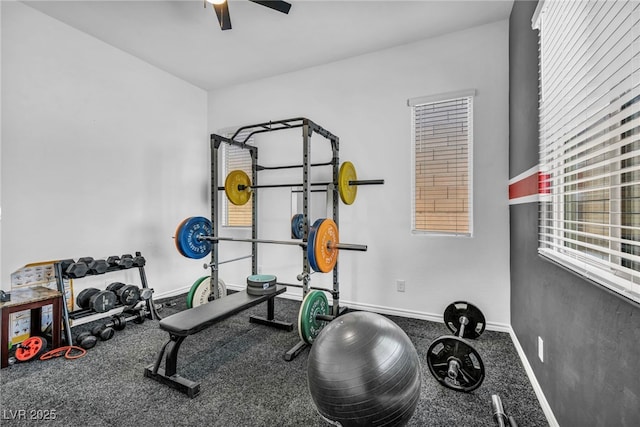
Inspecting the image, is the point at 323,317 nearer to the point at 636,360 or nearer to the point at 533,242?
the point at 533,242

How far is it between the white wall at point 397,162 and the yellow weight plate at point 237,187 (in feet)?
1.53

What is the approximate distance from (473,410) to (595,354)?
32.4 inches

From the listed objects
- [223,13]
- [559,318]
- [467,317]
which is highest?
[223,13]

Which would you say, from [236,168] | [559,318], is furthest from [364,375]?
[236,168]

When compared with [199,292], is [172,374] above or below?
below

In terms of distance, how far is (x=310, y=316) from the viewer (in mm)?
2334

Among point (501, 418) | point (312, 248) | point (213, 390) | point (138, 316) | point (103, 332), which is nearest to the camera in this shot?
point (501, 418)

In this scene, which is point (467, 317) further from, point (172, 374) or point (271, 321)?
point (172, 374)

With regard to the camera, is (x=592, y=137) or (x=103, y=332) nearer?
(x=592, y=137)

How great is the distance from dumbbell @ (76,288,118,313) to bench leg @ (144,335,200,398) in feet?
3.39

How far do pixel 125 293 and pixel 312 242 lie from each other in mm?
1959

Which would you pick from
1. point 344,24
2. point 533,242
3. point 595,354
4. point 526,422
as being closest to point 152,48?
point 344,24

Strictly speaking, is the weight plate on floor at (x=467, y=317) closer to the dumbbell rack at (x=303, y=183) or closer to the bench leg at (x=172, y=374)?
the dumbbell rack at (x=303, y=183)

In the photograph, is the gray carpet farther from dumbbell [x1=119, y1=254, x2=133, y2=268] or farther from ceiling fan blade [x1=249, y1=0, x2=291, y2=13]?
ceiling fan blade [x1=249, y1=0, x2=291, y2=13]
